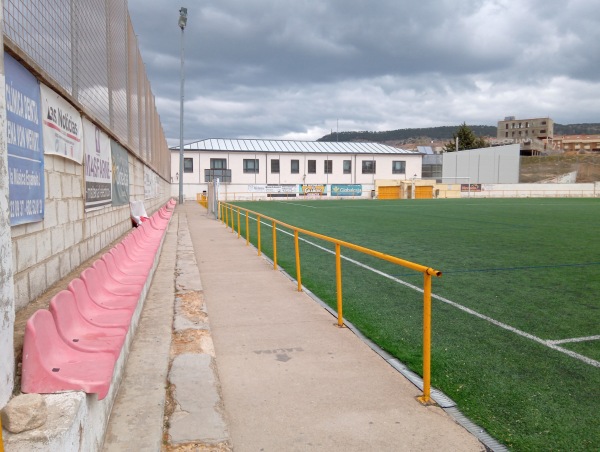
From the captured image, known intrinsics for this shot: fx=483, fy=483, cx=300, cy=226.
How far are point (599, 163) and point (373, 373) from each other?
8627 cm

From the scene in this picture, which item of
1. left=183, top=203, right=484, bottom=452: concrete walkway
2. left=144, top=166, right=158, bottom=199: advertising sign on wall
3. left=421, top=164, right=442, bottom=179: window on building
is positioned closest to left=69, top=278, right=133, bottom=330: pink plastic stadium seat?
left=183, top=203, right=484, bottom=452: concrete walkway

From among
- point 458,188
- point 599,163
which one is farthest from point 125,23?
point 599,163

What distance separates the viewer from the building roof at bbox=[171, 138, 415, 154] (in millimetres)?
63844

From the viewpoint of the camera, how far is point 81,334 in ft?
11.0

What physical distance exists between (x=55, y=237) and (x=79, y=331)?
57.5 inches

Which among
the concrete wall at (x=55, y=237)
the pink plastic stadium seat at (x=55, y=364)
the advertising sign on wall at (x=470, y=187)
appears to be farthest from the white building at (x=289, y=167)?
the pink plastic stadium seat at (x=55, y=364)

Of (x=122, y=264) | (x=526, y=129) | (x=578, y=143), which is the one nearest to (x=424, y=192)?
(x=122, y=264)

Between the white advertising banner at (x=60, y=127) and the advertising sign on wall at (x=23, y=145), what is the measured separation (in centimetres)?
20

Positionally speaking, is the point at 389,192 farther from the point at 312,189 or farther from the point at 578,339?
the point at 578,339

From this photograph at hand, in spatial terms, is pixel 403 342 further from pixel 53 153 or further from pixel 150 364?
pixel 53 153

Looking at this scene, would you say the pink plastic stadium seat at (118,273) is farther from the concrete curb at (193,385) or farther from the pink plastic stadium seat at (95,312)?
the pink plastic stadium seat at (95,312)

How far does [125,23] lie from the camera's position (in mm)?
9930

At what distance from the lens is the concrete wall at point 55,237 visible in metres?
3.58

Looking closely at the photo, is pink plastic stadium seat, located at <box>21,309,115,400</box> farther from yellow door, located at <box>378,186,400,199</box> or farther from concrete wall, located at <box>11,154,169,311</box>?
yellow door, located at <box>378,186,400,199</box>
